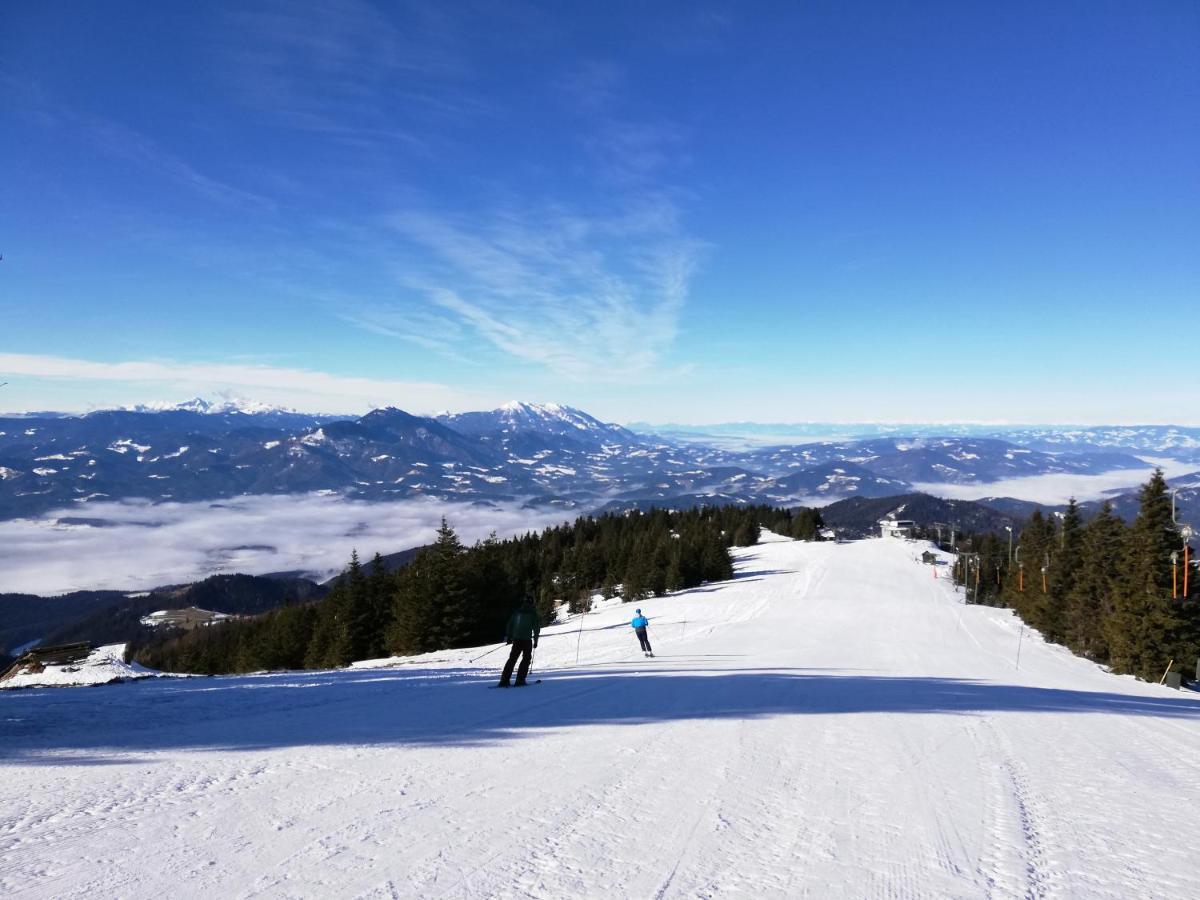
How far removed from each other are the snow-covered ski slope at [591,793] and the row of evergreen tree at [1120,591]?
22783mm

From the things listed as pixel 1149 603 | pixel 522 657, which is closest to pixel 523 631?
pixel 522 657

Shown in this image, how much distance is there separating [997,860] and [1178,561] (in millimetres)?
34576

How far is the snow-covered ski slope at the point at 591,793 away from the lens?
14.0 ft

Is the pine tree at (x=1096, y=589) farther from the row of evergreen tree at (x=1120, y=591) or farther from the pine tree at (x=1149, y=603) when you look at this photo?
the pine tree at (x=1149, y=603)

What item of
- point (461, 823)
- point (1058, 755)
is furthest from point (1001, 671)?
point (461, 823)

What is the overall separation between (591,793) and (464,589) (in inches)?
1372

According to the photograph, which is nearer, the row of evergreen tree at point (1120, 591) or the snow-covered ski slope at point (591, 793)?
the snow-covered ski slope at point (591, 793)

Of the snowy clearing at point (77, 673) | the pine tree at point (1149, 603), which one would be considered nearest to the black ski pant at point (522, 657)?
the snowy clearing at point (77, 673)

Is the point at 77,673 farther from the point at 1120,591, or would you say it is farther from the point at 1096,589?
the point at 1096,589

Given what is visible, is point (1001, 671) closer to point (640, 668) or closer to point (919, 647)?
point (919, 647)

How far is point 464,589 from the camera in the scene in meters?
39.4

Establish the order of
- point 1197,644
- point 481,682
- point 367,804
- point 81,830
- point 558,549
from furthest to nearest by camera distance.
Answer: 1. point 558,549
2. point 1197,644
3. point 481,682
4. point 367,804
5. point 81,830

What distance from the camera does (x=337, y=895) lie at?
12.7 feet

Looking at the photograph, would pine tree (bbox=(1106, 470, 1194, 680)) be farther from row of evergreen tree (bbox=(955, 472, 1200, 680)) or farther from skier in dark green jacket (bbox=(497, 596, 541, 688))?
skier in dark green jacket (bbox=(497, 596, 541, 688))
